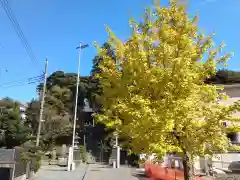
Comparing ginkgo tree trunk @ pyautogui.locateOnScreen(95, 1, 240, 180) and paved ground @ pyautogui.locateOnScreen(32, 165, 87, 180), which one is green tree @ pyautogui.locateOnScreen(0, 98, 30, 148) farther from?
ginkgo tree trunk @ pyautogui.locateOnScreen(95, 1, 240, 180)

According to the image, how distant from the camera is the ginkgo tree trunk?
705cm

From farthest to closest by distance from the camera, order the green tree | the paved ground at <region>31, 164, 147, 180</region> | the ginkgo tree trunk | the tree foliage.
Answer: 1. the tree foliage
2. the green tree
3. the paved ground at <region>31, 164, 147, 180</region>
4. the ginkgo tree trunk

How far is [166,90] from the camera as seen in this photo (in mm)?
7438

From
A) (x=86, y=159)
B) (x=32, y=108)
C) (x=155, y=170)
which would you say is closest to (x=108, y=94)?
(x=155, y=170)

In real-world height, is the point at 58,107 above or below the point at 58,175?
above

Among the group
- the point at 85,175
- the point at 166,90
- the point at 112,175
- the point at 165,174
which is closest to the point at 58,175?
the point at 85,175

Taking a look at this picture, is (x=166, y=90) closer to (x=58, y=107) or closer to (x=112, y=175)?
(x=112, y=175)

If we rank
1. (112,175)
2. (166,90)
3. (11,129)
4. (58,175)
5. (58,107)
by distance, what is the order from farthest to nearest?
(58,107) < (11,129) < (112,175) < (58,175) < (166,90)

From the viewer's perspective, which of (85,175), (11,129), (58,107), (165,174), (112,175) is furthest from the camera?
(58,107)

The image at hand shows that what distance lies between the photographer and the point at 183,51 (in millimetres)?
7586

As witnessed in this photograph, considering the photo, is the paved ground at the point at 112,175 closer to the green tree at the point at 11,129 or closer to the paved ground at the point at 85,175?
the paved ground at the point at 85,175

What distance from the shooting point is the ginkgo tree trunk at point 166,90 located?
7.05m

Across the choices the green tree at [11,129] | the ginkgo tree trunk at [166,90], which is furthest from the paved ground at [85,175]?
the ginkgo tree trunk at [166,90]

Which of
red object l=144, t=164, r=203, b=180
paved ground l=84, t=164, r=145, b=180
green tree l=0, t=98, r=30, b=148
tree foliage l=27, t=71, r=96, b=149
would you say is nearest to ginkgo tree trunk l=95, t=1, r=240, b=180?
red object l=144, t=164, r=203, b=180
